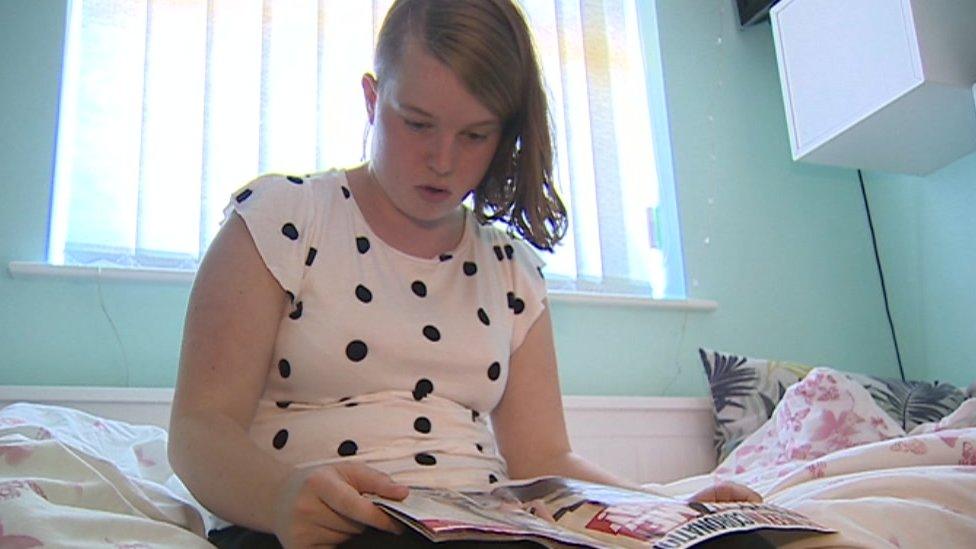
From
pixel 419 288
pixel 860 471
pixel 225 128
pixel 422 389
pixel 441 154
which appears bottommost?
pixel 860 471

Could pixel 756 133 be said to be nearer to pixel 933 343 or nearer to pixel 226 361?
pixel 933 343

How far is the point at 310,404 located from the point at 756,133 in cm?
157

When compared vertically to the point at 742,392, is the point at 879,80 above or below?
above

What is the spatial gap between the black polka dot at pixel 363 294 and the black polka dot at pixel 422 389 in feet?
0.30

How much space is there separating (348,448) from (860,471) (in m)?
0.53

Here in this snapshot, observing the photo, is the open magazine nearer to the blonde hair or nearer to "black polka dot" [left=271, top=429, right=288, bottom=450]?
"black polka dot" [left=271, top=429, right=288, bottom=450]

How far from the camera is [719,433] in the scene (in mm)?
1619

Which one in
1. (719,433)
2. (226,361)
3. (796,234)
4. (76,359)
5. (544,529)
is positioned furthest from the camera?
(796,234)

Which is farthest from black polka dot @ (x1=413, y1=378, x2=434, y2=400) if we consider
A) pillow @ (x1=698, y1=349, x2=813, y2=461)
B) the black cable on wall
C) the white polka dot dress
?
the black cable on wall

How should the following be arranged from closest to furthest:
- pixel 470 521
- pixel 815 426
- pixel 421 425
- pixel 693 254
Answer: pixel 470 521
pixel 421 425
pixel 815 426
pixel 693 254

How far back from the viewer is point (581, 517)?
0.57 m

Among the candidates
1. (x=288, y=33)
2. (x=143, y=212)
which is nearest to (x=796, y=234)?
(x=288, y=33)

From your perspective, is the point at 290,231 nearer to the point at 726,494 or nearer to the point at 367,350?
the point at 367,350

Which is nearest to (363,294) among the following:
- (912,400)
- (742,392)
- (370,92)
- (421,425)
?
(421,425)
